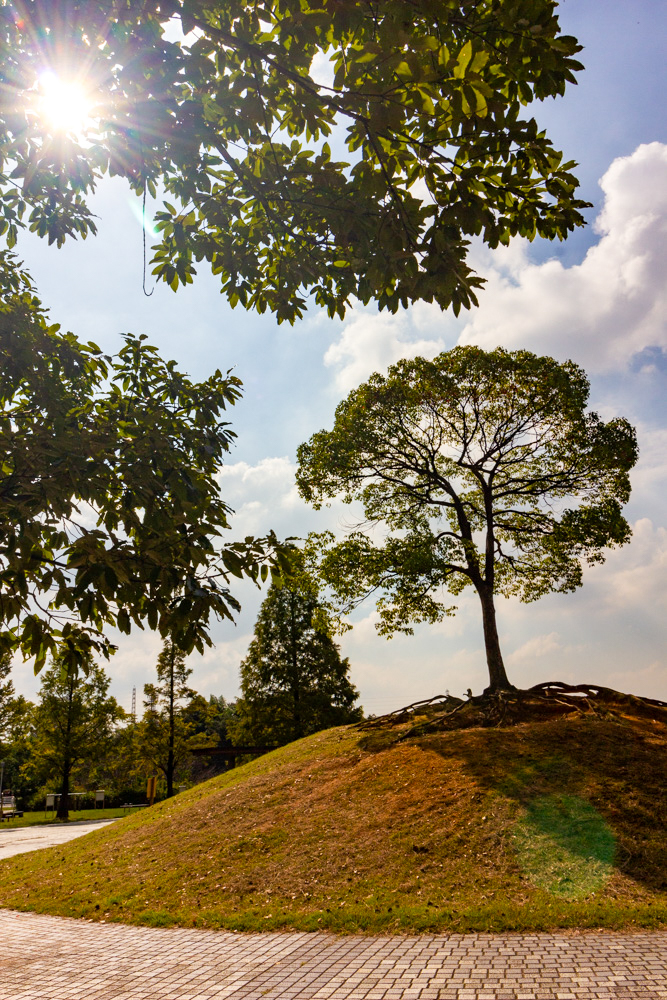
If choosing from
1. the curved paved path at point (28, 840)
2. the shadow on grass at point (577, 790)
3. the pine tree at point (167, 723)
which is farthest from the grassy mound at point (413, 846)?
the pine tree at point (167, 723)

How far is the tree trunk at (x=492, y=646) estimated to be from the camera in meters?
17.7

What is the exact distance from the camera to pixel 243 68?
504 centimetres

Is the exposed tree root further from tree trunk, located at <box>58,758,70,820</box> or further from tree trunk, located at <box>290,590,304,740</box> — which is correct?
tree trunk, located at <box>58,758,70,820</box>

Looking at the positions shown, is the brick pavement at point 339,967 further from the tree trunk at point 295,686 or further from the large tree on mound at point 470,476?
the tree trunk at point 295,686

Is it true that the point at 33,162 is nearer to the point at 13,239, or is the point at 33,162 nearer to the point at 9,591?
the point at 13,239

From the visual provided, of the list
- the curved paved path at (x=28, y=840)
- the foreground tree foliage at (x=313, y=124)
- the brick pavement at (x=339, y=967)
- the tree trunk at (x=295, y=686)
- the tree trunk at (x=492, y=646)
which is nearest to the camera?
the foreground tree foliage at (x=313, y=124)

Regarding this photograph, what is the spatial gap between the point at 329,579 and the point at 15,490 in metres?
14.3

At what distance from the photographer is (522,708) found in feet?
53.0

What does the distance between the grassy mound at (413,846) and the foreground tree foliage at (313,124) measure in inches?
294

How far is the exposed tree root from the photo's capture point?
52.0 feet

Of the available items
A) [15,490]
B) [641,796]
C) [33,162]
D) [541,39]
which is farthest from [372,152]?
[641,796]

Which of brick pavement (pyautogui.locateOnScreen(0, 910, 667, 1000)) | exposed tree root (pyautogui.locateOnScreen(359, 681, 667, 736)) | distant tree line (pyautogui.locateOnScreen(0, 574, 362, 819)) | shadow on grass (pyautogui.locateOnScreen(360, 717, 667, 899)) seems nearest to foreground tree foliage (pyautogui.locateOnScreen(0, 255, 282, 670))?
brick pavement (pyautogui.locateOnScreen(0, 910, 667, 1000))

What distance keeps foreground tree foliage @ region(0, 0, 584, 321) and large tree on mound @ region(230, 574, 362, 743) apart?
3368 cm

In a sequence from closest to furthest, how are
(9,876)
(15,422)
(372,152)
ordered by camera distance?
(372,152) → (15,422) → (9,876)
